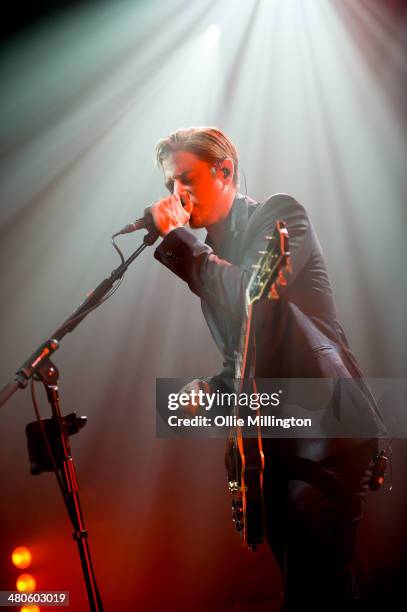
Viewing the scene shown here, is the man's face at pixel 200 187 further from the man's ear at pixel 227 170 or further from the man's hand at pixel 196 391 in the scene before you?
the man's hand at pixel 196 391

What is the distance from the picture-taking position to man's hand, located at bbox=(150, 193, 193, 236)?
4.48ft

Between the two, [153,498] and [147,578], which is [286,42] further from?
[147,578]

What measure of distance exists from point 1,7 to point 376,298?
2.07 m

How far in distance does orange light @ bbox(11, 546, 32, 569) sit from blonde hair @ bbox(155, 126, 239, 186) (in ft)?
5.37

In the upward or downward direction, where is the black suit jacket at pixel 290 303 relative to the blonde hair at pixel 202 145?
downward

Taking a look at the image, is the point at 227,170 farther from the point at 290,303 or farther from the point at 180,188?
the point at 290,303

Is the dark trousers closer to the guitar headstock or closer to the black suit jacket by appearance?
the black suit jacket

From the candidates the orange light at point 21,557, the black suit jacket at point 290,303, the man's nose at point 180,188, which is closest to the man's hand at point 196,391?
the black suit jacket at point 290,303

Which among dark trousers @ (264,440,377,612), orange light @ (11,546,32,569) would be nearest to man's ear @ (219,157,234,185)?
dark trousers @ (264,440,377,612)

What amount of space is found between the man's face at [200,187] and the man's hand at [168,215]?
174 mm

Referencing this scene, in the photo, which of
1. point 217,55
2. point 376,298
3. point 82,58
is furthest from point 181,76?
point 376,298

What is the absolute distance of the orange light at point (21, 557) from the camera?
2.20m

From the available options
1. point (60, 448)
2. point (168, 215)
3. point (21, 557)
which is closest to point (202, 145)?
point (168, 215)

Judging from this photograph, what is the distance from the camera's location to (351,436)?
1.22m
